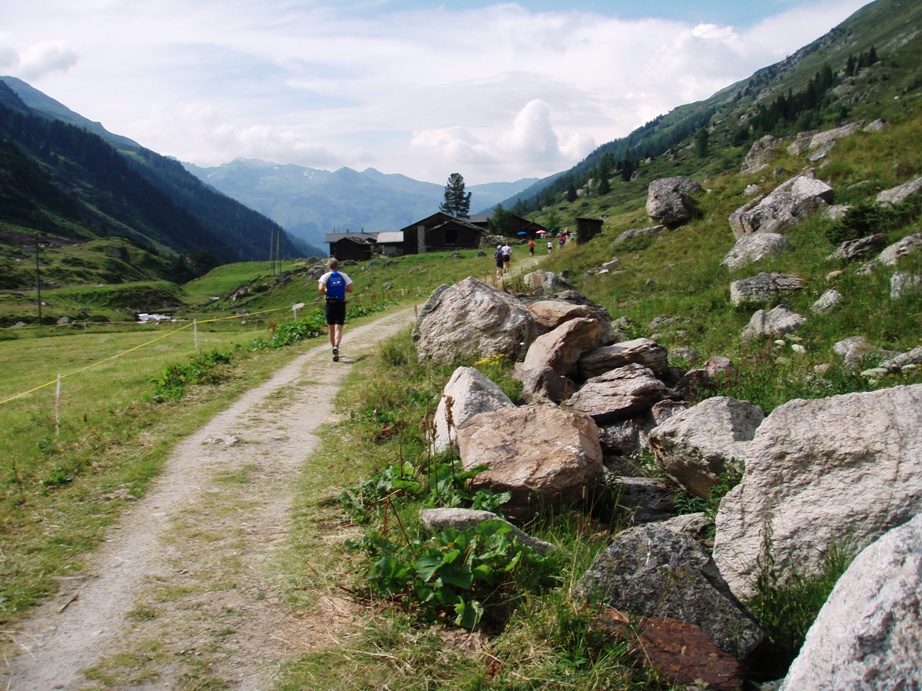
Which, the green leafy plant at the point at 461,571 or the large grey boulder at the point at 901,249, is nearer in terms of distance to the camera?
the green leafy plant at the point at 461,571

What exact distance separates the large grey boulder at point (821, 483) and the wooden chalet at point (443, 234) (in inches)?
3607

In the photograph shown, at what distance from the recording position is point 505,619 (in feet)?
16.9

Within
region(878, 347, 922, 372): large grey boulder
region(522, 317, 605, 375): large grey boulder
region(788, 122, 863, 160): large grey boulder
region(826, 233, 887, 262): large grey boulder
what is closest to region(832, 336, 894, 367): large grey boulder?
region(878, 347, 922, 372): large grey boulder

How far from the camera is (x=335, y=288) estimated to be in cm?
1709

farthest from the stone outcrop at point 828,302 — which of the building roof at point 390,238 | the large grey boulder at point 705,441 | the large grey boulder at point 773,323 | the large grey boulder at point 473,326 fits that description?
the building roof at point 390,238

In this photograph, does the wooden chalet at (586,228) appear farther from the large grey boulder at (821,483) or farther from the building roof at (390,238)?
the building roof at (390,238)

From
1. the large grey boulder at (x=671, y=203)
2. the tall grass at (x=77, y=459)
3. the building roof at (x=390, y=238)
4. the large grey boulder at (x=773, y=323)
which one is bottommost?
the tall grass at (x=77, y=459)

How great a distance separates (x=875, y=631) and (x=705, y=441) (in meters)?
4.03

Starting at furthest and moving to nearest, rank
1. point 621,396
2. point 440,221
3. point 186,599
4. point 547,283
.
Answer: point 440,221 → point 547,283 → point 621,396 → point 186,599

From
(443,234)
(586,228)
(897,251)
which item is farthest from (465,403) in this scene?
(443,234)

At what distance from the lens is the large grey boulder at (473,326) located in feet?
45.5

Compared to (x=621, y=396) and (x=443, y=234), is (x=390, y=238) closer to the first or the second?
(x=443, y=234)

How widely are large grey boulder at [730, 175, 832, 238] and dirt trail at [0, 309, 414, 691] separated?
716 inches

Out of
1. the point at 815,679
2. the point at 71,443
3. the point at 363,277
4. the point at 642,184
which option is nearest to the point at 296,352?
the point at 71,443
